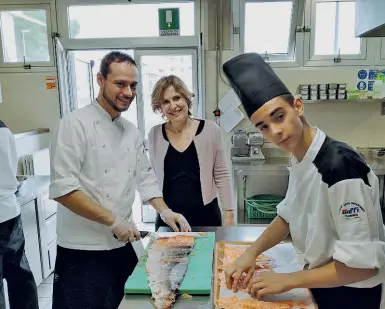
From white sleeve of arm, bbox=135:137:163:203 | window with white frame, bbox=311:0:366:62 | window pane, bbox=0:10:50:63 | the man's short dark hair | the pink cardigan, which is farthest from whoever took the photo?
window pane, bbox=0:10:50:63

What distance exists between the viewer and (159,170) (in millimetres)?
1844

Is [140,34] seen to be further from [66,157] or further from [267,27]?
[66,157]

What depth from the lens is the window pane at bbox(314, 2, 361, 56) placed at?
10.3 feet

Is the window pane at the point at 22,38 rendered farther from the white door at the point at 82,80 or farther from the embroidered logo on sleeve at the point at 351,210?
the embroidered logo on sleeve at the point at 351,210

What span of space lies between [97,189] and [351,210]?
94 cm

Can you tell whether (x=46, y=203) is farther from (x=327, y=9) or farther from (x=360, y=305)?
(x=327, y=9)

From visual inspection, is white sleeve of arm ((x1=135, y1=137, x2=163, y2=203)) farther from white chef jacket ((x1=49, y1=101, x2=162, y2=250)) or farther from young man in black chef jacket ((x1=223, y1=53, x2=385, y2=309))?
young man in black chef jacket ((x1=223, y1=53, x2=385, y2=309))

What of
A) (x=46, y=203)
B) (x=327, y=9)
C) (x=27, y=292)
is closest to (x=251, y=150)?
(x=327, y=9)

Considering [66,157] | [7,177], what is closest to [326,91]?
[66,157]

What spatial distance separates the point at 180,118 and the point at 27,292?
1.34 meters

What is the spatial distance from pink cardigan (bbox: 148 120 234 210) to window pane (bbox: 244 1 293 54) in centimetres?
172

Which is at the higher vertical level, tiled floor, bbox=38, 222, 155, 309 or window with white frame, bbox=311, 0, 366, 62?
window with white frame, bbox=311, 0, 366, 62

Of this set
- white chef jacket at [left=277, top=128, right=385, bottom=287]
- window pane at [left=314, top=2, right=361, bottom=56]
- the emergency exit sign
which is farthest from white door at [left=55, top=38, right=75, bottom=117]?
white chef jacket at [left=277, top=128, right=385, bottom=287]

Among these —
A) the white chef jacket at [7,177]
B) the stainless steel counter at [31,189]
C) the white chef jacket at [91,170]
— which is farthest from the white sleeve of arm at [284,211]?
the stainless steel counter at [31,189]
